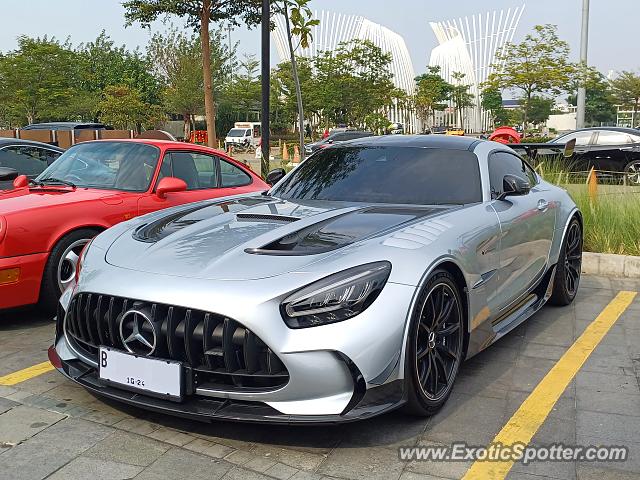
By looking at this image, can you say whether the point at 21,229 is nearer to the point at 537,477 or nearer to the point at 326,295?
the point at 326,295

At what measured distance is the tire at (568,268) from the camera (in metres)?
5.37

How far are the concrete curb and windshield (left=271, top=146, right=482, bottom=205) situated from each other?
2.97 m

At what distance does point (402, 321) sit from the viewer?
9.89 ft

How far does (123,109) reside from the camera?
39656 millimetres

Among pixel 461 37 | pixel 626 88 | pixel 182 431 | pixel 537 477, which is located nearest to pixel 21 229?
pixel 182 431

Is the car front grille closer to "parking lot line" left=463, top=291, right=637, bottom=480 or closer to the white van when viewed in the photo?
A: "parking lot line" left=463, top=291, right=637, bottom=480

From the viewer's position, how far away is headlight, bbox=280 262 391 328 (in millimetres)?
2887

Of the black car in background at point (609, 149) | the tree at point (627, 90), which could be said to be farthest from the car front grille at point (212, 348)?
the tree at point (627, 90)

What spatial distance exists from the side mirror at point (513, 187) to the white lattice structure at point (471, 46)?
84.9m

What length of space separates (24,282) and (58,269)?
275 mm

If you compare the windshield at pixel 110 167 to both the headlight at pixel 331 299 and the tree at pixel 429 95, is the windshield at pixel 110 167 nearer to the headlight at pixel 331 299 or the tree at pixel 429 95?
the headlight at pixel 331 299

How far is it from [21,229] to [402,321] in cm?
300

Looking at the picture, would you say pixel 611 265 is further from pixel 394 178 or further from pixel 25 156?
pixel 25 156

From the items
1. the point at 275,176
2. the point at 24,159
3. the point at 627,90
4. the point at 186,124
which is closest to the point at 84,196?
the point at 275,176
